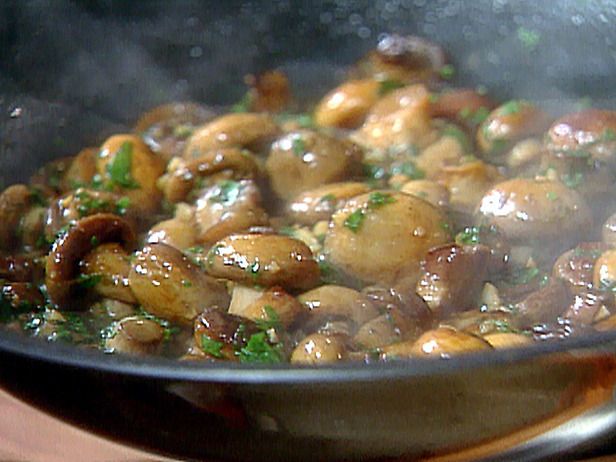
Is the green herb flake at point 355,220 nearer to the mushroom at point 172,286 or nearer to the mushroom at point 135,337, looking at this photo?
the mushroom at point 172,286

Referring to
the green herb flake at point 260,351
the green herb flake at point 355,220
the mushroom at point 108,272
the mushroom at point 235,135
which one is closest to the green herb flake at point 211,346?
the green herb flake at point 260,351

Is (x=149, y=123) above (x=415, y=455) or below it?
below

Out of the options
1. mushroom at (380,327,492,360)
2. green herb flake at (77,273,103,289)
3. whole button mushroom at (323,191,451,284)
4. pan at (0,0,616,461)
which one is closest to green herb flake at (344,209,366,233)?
whole button mushroom at (323,191,451,284)

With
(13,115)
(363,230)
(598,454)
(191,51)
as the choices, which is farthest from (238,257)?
(191,51)

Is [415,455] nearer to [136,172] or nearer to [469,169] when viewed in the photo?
[469,169]

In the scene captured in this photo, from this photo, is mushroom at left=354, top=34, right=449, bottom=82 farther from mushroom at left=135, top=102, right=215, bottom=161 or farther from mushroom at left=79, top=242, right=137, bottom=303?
mushroom at left=79, top=242, right=137, bottom=303

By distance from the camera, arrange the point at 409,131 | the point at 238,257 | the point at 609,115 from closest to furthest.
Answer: the point at 238,257 → the point at 609,115 → the point at 409,131
